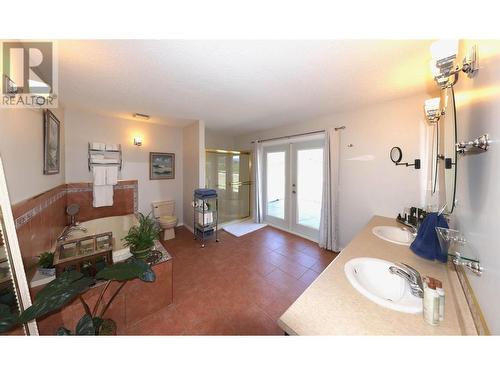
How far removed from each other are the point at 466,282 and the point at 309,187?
7.74 feet

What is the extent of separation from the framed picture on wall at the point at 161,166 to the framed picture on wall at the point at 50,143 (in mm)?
1234

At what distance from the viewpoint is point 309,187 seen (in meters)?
3.06

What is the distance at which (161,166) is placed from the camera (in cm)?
330

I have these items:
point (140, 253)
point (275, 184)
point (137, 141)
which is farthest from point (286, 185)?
point (137, 141)

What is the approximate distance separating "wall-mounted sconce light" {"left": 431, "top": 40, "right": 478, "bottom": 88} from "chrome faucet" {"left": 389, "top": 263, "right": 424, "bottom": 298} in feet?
3.22

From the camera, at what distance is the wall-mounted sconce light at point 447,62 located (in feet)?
2.32

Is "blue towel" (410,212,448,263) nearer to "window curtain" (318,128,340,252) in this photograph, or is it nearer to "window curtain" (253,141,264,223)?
"window curtain" (318,128,340,252)

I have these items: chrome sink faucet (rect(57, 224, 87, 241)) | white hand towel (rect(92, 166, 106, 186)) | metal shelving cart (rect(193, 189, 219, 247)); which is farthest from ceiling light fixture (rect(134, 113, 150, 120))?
chrome sink faucet (rect(57, 224, 87, 241))

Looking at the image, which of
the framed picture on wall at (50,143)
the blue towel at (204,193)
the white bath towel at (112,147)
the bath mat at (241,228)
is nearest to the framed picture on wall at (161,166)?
the white bath towel at (112,147)

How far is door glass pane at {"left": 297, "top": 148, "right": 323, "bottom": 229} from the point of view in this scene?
2.89 m

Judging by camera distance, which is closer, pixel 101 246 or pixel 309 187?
pixel 101 246
